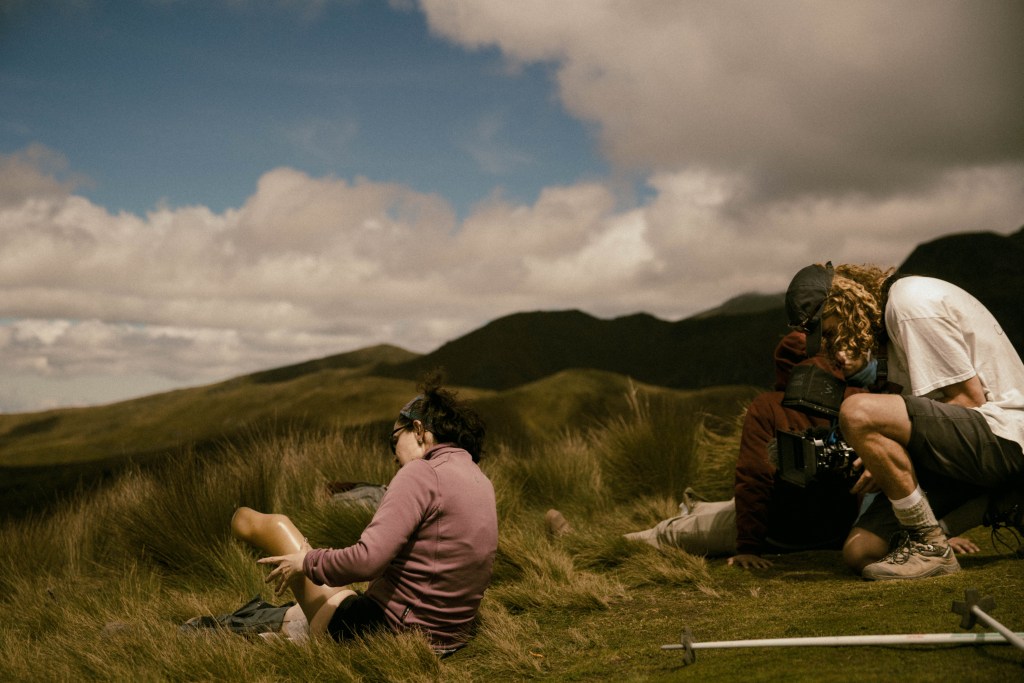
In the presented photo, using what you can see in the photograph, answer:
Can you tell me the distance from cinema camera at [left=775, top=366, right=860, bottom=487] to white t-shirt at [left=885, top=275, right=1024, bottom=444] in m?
0.30

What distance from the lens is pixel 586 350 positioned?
98062 millimetres

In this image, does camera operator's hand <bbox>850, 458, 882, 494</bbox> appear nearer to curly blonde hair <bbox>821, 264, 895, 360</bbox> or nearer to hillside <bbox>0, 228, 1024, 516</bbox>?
curly blonde hair <bbox>821, 264, 895, 360</bbox>

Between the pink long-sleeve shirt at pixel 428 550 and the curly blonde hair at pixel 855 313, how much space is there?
1.53 metres

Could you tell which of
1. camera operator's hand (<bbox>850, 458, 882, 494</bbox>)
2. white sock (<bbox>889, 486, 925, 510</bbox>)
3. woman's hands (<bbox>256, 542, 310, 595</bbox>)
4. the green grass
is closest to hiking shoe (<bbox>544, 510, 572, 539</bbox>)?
the green grass

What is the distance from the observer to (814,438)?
3.52 meters

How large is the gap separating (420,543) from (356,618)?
16.4 inches

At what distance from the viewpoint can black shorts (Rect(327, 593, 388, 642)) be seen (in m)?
3.04

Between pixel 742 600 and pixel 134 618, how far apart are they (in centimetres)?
286

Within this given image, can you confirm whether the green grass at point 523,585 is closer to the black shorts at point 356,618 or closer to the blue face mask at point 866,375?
the black shorts at point 356,618

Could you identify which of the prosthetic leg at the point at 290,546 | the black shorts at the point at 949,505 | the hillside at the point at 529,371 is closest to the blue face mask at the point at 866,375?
the black shorts at the point at 949,505

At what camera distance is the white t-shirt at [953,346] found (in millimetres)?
3096

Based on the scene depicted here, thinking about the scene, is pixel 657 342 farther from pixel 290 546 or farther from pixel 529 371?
pixel 290 546

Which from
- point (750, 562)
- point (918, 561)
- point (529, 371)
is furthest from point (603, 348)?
point (918, 561)

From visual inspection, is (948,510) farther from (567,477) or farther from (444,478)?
(567,477)
